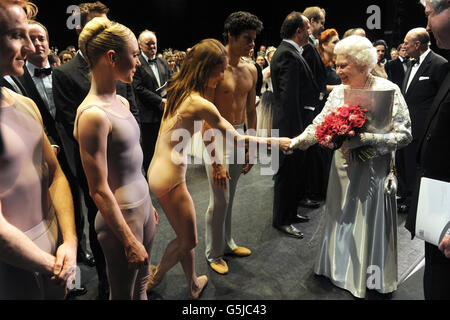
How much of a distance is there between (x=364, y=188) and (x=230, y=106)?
123cm

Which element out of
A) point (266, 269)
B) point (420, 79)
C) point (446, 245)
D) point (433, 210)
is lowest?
point (266, 269)

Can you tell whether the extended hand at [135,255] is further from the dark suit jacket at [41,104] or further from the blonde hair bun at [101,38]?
the dark suit jacket at [41,104]

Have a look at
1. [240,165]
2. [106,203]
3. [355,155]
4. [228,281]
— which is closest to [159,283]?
[228,281]

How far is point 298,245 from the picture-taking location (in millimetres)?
3264

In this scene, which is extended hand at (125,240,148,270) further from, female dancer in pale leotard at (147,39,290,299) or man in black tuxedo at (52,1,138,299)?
man in black tuxedo at (52,1,138,299)

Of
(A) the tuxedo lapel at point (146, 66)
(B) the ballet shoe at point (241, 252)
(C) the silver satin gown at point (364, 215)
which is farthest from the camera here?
(A) the tuxedo lapel at point (146, 66)

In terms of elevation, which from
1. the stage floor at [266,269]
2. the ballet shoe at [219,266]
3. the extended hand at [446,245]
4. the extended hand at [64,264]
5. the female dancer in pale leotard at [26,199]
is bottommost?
the stage floor at [266,269]

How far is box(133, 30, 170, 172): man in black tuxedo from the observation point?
13.0 ft

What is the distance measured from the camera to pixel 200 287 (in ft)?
8.18

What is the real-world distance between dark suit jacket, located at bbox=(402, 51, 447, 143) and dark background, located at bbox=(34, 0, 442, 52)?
3496 mm

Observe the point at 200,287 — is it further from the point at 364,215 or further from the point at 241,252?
the point at 364,215

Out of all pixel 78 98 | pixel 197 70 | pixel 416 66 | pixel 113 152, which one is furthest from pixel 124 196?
pixel 416 66

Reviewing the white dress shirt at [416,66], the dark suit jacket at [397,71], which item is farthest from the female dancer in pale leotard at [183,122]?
the dark suit jacket at [397,71]

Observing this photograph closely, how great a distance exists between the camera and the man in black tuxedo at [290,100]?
3.14 metres
